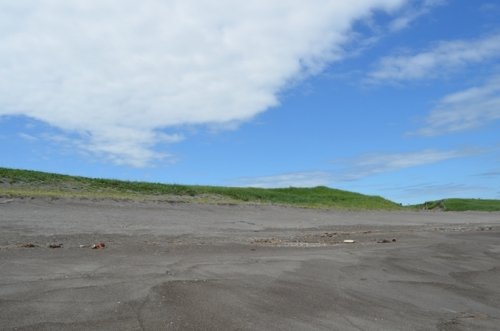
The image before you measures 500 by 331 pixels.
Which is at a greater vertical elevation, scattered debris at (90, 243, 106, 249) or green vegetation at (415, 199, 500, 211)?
green vegetation at (415, 199, 500, 211)

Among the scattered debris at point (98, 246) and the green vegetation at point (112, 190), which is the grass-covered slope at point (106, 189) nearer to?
the green vegetation at point (112, 190)

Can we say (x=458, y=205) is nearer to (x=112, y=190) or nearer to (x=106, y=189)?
(x=112, y=190)

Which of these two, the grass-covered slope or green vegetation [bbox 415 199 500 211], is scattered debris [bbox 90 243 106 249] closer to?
the grass-covered slope

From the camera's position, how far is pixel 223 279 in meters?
8.67

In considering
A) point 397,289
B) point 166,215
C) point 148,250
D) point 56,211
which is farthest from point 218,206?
point 397,289

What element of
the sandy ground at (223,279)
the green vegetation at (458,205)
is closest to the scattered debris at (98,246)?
the sandy ground at (223,279)

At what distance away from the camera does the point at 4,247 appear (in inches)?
439

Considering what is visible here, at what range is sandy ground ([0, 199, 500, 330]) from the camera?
6.61 m

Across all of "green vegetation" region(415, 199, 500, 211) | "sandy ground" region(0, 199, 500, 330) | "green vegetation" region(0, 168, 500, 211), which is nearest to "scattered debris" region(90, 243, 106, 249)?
"sandy ground" region(0, 199, 500, 330)

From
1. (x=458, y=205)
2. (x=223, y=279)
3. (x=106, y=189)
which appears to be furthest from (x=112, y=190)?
(x=458, y=205)

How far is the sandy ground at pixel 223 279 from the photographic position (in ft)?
21.7

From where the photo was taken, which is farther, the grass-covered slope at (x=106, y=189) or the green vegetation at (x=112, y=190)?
the grass-covered slope at (x=106, y=189)

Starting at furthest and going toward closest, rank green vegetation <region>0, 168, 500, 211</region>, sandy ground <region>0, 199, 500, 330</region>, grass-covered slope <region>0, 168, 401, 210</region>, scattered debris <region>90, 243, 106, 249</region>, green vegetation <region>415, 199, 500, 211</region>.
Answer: green vegetation <region>415, 199, 500, 211</region>
grass-covered slope <region>0, 168, 401, 210</region>
green vegetation <region>0, 168, 500, 211</region>
scattered debris <region>90, 243, 106, 249</region>
sandy ground <region>0, 199, 500, 330</region>

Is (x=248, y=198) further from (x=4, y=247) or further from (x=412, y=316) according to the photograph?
(x=412, y=316)
